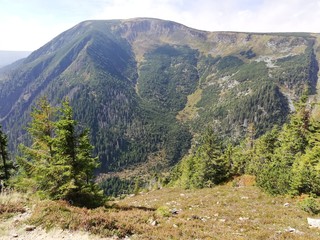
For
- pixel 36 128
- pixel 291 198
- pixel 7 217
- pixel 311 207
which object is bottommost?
pixel 291 198

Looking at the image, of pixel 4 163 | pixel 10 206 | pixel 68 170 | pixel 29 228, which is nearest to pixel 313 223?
pixel 29 228

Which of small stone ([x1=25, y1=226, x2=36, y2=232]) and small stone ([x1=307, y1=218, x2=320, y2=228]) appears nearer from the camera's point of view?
small stone ([x1=25, y1=226, x2=36, y2=232])

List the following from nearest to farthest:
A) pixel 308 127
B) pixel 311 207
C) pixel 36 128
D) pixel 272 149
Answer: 1. pixel 311 207
2. pixel 36 128
3. pixel 308 127
4. pixel 272 149

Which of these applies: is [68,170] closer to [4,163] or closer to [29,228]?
[29,228]

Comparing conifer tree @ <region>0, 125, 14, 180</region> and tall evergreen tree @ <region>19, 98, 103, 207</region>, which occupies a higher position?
tall evergreen tree @ <region>19, 98, 103, 207</region>

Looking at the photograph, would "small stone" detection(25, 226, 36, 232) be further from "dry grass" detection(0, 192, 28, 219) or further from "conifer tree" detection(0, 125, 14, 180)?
"conifer tree" detection(0, 125, 14, 180)

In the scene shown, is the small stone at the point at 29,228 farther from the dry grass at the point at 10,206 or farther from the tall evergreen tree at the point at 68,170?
the tall evergreen tree at the point at 68,170

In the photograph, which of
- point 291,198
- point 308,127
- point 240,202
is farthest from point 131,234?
point 308,127

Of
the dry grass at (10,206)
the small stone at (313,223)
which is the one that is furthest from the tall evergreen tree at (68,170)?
the small stone at (313,223)

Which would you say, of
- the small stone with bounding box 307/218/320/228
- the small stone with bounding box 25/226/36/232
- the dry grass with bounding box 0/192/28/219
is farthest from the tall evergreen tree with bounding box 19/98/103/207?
the small stone with bounding box 307/218/320/228

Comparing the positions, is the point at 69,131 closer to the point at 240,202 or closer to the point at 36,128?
the point at 36,128

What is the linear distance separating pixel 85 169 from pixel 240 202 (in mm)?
16172

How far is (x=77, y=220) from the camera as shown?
11.3 m

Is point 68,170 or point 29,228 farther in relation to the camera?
point 68,170
